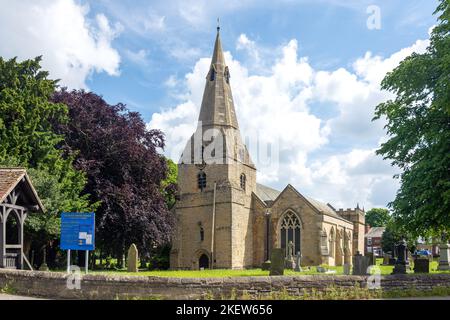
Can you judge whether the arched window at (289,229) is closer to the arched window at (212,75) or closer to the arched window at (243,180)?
the arched window at (243,180)

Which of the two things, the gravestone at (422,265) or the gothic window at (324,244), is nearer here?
the gravestone at (422,265)

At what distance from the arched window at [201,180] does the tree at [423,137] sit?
948 inches

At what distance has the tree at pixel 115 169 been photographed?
30203mm

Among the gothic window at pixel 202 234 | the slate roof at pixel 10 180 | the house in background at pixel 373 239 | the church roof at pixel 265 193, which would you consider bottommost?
the house in background at pixel 373 239

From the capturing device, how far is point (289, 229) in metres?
43.4

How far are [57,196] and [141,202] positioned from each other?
882 centimetres

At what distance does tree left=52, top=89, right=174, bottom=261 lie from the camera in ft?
99.1

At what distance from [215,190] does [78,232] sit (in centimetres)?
2536

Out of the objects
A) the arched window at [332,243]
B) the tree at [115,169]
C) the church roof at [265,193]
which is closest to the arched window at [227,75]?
the church roof at [265,193]

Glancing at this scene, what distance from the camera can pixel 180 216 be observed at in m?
44.3

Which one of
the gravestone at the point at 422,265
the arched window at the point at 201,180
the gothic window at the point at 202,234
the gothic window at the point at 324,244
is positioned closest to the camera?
the gravestone at the point at 422,265

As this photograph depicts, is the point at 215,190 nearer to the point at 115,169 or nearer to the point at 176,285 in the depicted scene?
the point at 115,169

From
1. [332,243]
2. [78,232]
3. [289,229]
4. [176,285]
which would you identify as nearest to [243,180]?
[289,229]
